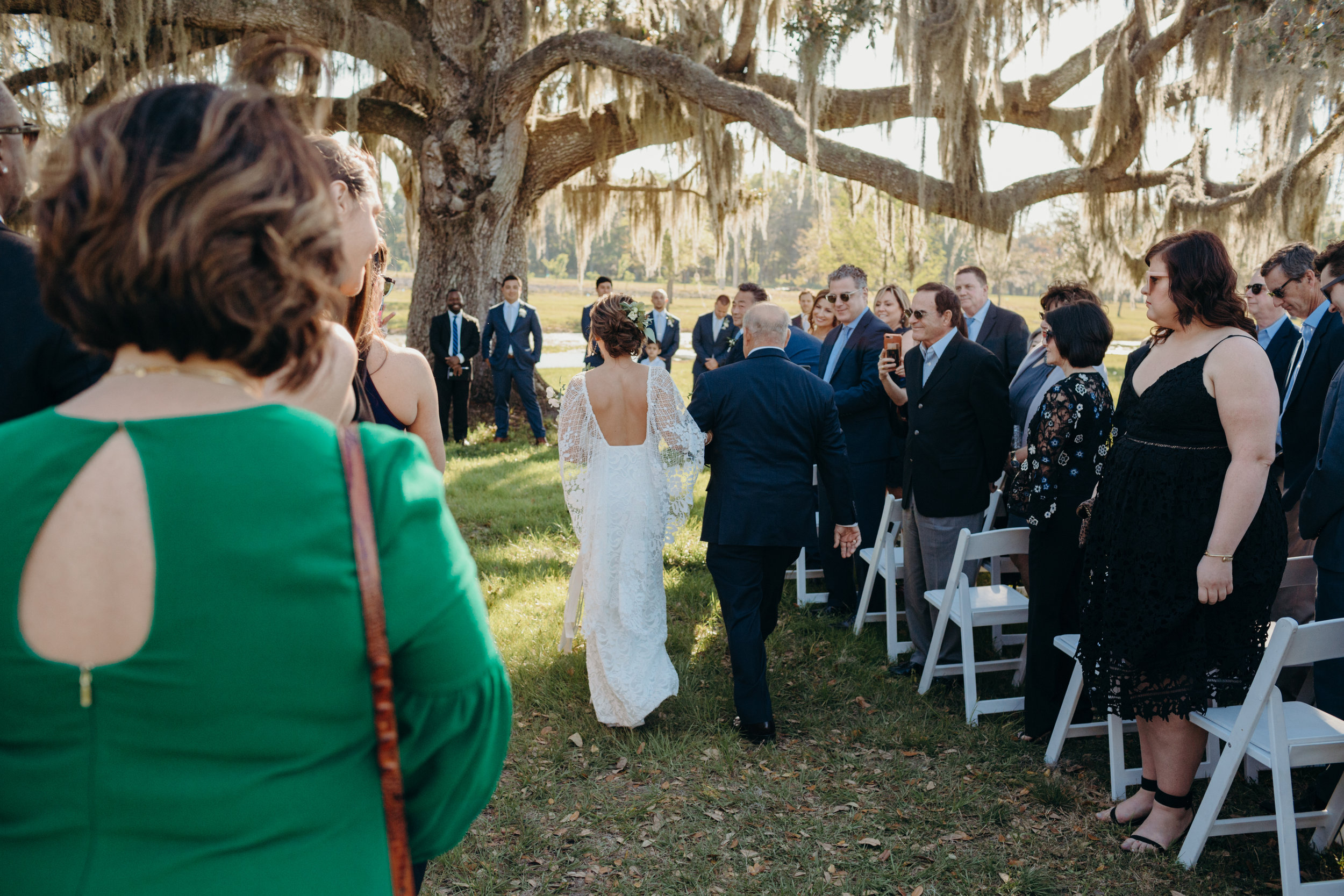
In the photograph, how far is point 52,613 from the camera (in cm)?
100

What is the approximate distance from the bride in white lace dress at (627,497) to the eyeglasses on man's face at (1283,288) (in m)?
3.35

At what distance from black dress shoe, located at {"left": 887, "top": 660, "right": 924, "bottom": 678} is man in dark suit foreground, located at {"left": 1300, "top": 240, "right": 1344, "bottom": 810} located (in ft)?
6.17

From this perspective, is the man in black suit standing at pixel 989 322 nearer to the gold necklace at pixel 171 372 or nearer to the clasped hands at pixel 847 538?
the clasped hands at pixel 847 538

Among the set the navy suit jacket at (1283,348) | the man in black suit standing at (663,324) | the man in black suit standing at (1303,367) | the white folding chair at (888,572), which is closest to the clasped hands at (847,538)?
the white folding chair at (888,572)

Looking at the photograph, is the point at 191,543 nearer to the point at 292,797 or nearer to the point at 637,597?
the point at 292,797

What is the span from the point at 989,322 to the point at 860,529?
1.85 metres

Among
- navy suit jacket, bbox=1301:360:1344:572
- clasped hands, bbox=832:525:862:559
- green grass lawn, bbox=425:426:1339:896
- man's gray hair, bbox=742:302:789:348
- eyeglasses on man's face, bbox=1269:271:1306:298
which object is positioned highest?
eyeglasses on man's face, bbox=1269:271:1306:298

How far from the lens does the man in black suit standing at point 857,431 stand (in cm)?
605

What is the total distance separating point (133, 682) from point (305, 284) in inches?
19.3

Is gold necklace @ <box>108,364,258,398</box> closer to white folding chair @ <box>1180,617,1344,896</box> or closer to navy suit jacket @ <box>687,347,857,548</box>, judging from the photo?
white folding chair @ <box>1180,617,1344,896</box>

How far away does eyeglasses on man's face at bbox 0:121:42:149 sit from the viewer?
2.02 m

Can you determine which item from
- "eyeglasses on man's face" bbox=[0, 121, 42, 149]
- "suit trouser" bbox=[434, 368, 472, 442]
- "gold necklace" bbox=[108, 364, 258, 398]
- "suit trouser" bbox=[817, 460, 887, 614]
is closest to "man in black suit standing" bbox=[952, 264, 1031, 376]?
"suit trouser" bbox=[817, 460, 887, 614]

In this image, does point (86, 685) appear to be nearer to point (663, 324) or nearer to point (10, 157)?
point (10, 157)

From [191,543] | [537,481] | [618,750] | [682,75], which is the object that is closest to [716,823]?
[618,750]
